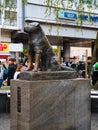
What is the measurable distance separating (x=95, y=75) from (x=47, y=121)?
377 inches

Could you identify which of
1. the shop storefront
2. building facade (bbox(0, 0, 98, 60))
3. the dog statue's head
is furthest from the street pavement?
building facade (bbox(0, 0, 98, 60))

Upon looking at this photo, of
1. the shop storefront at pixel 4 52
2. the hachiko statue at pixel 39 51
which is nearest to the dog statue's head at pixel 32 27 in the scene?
the hachiko statue at pixel 39 51

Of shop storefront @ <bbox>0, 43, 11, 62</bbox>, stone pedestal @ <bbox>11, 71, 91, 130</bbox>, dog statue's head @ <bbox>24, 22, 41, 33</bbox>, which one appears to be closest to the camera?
stone pedestal @ <bbox>11, 71, 91, 130</bbox>

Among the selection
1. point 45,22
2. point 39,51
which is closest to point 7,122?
point 39,51

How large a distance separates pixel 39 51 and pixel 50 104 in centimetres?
96

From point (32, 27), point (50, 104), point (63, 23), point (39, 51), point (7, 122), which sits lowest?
point (7, 122)

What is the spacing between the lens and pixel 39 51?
660 cm

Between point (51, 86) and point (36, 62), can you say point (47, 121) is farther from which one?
point (36, 62)

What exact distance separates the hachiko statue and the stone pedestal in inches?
18.4

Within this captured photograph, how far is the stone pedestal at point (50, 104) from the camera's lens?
6062mm

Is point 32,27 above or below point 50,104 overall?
above

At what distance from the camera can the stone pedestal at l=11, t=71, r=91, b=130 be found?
239 inches

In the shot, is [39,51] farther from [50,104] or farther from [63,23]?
[63,23]

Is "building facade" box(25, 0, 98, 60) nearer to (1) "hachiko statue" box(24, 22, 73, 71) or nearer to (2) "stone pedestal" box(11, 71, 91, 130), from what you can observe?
(1) "hachiko statue" box(24, 22, 73, 71)
